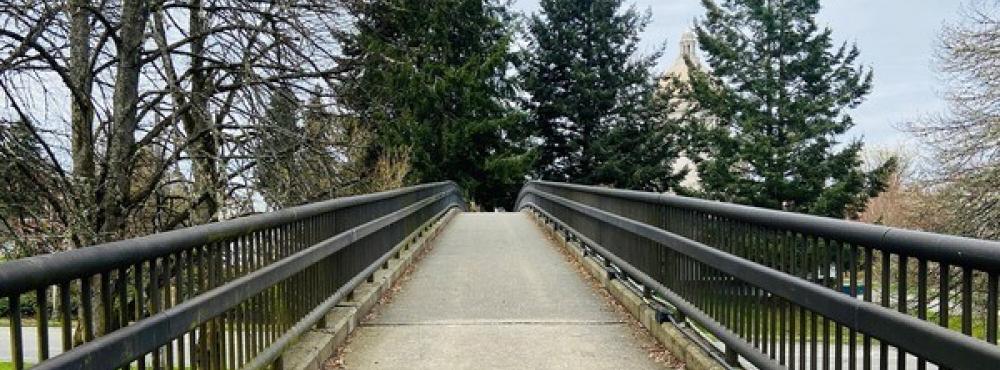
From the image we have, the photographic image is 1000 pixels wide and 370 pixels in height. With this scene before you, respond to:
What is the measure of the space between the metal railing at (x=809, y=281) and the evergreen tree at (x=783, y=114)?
28.6 meters

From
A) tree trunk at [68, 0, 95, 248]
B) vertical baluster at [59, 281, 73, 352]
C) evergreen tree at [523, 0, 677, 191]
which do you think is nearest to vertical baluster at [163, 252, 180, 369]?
vertical baluster at [59, 281, 73, 352]

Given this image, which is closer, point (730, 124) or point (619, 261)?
point (619, 261)

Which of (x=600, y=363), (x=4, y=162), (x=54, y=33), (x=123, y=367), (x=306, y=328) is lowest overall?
(x=600, y=363)

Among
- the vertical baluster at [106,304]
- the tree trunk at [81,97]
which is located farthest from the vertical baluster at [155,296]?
the tree trunk at [81,97]

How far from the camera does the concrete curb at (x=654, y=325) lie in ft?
17.6

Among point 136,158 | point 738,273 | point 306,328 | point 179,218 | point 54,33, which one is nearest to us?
point 738,273

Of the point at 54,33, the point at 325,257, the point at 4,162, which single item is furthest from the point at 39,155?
the point at 325,257

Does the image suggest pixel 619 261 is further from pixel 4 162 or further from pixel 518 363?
pixel 4 162

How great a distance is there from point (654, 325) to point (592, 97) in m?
38.8

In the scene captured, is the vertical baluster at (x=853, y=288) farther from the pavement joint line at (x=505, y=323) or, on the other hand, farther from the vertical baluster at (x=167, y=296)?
the pavement joint line at (x=505, y=323)

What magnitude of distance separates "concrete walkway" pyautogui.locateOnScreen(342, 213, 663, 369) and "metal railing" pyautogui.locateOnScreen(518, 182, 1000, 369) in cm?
62

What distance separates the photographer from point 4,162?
823 centimetres

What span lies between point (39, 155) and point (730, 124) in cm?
3435

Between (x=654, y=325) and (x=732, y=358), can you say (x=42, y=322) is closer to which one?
(x=732, y=358)
